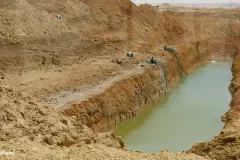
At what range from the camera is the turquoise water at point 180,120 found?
14320mm

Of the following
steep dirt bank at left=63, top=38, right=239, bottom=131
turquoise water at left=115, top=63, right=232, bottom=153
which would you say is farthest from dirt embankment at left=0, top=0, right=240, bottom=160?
turquoise water at left=115, top=63, right=232, bottom=153

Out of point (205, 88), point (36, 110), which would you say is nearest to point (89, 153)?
point (36, 110)

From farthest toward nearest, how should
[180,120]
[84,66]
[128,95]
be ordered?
1. [84,66]
2. [128,95]
3. [180,120]

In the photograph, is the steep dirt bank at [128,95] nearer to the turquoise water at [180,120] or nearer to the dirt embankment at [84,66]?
the dirt embankment at [84,66]

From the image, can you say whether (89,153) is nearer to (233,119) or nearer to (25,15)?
(233,119)

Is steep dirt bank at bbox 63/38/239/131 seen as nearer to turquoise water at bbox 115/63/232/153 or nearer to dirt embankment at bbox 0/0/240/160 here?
dirt embankment at bbox 0/0/240/160

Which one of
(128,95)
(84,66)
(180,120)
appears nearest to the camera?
(180,120)

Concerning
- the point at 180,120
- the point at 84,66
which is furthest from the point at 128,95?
the point at 84,66

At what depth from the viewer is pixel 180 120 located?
1683 centimetres

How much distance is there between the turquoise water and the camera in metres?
14.3

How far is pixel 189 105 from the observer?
19141 mm

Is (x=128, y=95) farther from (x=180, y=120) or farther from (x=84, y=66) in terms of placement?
(x=84, y=66)

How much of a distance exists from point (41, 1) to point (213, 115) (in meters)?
13.9

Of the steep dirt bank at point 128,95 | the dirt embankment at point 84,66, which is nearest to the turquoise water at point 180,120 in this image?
the steep dirt bank at point 128,95
